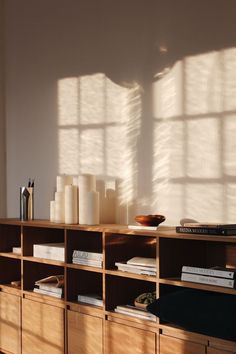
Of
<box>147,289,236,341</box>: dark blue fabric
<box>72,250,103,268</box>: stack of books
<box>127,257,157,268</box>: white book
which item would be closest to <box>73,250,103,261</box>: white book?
<box>72,250,103,268</box>: stack of books

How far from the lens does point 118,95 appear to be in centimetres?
436

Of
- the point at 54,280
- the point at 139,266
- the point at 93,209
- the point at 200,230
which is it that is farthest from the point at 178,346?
the point at 54,280

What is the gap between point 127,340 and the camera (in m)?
3.65

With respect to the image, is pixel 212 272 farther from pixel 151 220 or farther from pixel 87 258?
pixel 87 258

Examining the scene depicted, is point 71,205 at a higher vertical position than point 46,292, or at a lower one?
higher

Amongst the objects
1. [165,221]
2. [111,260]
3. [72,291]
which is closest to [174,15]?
[165,221]

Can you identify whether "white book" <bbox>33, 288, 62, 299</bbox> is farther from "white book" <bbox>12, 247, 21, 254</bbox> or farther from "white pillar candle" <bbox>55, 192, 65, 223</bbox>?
"white pillar candle" <bbox>55, 192, 65, 223</bbox>

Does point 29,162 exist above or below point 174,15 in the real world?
below

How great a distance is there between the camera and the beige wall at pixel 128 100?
3693 millimetres

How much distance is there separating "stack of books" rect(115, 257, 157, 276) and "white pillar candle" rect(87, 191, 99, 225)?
0.43m

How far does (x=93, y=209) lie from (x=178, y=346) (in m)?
1.16

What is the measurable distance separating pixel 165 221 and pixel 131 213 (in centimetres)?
34

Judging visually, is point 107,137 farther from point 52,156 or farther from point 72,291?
→ point 72,291

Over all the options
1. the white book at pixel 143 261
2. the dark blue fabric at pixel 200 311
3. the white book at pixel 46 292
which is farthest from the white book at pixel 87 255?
the dark blue fabric at pixel 200 311
